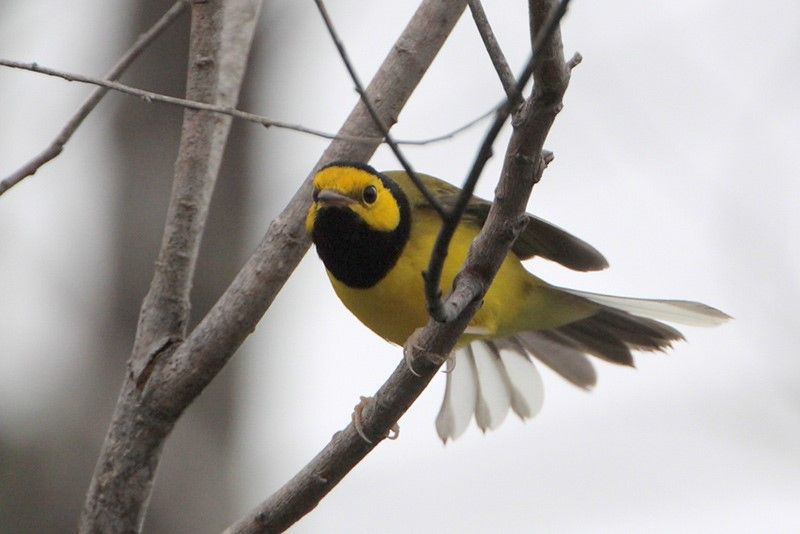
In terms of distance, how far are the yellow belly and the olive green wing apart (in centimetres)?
7

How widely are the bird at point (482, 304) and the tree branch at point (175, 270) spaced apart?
0.39 meters

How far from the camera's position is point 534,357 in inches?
220

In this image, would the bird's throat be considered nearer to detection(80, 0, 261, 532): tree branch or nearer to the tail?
detection(80, 0, 261, 532): tree branch

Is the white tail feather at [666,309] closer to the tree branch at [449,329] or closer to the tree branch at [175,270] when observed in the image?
the tree branch at [175,270]

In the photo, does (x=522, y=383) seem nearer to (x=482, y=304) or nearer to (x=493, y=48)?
(x=482, y=304)

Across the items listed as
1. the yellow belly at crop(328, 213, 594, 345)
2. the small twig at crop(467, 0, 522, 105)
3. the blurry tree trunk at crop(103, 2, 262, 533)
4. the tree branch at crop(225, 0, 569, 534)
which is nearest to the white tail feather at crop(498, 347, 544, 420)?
the yellow belly at crop(328, 213, 594, 345)

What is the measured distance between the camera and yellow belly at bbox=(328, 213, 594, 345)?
420cm

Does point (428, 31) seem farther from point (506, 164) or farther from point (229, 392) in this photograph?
point (229, 392)

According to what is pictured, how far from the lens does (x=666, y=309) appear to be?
197 inches

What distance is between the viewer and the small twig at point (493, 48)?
8.48 ft

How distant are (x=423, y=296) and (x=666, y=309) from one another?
1.37m

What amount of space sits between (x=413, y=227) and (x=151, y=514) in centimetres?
227

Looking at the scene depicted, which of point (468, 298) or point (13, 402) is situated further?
point (13, 402)

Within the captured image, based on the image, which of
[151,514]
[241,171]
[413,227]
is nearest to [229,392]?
[151,514]
